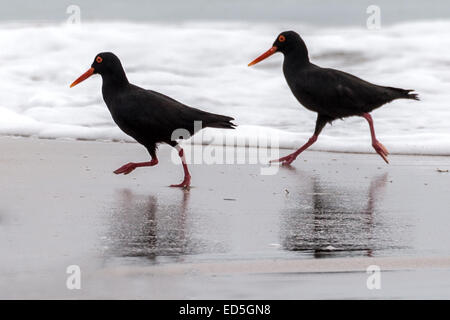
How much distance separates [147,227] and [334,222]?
959mm

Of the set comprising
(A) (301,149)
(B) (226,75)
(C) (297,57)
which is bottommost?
(A) (301,149)

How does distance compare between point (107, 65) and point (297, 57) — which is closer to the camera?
point (107, 65)

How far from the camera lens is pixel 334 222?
459 cm

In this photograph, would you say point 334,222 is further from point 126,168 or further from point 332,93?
point 332,93

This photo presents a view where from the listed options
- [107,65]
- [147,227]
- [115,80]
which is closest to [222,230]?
[147,227]

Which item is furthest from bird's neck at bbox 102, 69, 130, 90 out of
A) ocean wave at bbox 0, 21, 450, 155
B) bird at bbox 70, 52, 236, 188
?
ocean wave at bbox 0, 21, 450, 155

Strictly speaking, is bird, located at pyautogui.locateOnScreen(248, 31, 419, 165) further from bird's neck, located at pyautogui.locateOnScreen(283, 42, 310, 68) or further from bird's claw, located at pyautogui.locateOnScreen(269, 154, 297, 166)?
bird's claw, located at pyautogui.locateOnScreen(269, 154, 297, 166)

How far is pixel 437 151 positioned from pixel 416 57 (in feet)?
18.8

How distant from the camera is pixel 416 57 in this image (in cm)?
1316

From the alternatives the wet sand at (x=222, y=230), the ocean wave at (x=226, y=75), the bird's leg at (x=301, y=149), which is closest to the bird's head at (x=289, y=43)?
the bird's leg at (x=301, y=149)
